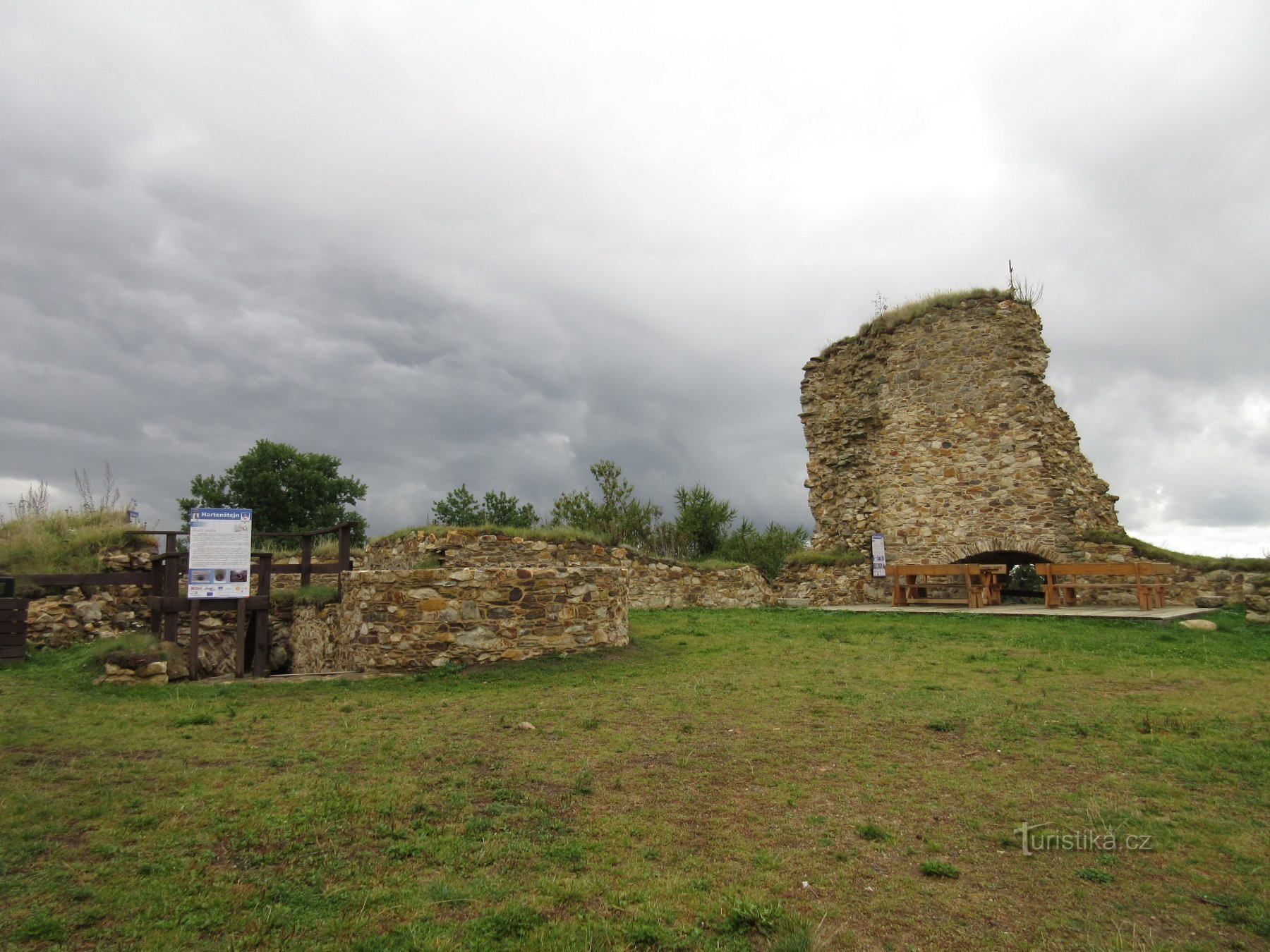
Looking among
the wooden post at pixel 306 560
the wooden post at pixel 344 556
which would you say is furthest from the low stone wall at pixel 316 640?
the wooden post at pixel 306 560

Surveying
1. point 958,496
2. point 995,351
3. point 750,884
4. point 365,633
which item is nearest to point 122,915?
point 750,884

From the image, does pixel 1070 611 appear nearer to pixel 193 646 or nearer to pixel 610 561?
pixel 610 561

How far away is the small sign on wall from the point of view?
1906cm

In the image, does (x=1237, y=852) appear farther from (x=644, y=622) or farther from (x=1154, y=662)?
(x=644, y=622)

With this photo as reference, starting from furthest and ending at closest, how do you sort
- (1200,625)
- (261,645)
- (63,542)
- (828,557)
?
(828,557)
(63,542)
(1200,625)
(261,645)

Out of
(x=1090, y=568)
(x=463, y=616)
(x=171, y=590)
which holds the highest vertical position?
(x=1090, y=568)

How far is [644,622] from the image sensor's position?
15047 millimetres

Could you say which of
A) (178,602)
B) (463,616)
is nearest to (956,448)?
(463,616)

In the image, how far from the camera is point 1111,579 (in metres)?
16.1

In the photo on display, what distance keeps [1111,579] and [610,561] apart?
1166 cm

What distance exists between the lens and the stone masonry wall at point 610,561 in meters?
17.0

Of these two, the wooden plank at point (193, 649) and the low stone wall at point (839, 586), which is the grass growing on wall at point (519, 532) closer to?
the low stone wall at point (839, 586)

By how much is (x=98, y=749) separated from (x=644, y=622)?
33.9 feet

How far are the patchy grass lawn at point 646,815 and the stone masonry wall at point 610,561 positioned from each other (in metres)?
8.62
